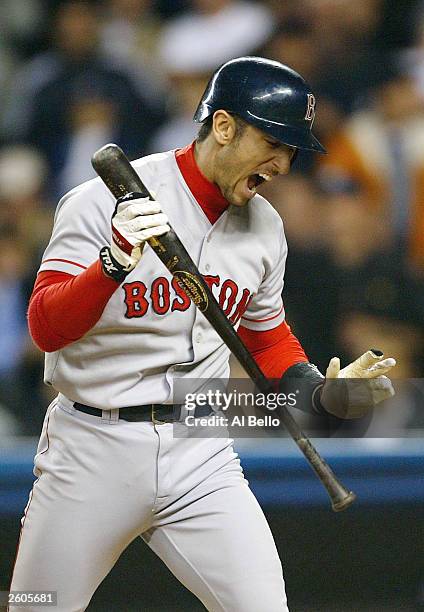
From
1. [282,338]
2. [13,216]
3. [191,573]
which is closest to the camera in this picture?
[191,573]

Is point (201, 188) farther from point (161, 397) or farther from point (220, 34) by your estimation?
point (220, 34)

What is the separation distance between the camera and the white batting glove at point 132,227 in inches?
73.4

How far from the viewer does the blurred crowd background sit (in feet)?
12.2

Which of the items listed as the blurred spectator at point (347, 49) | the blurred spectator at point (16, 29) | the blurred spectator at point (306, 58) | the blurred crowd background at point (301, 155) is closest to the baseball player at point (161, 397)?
the blurred crowd background at point (301, 155)

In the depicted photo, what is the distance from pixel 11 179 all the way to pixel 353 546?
6.42ft

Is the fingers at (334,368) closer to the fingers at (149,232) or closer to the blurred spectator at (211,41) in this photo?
the fingers at (149,232)

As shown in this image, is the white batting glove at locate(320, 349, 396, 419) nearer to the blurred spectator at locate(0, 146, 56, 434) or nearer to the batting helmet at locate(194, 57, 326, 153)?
the batting helmet at locate(194, 57, 326, 153)

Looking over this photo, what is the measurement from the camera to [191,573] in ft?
6.89

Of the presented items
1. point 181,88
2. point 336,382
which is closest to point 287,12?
point 181,88

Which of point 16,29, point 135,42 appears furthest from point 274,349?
point 16,29

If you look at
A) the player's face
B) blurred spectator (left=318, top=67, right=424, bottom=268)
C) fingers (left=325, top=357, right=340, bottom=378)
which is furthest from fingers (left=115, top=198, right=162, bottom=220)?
blurred spectator (left=318, top=67, right=424, bottom=268)

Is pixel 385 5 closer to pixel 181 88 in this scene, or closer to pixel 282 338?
pixel 181 88

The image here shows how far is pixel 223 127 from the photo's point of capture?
7.10 feet

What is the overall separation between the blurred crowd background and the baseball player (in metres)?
1.40
